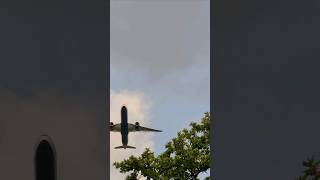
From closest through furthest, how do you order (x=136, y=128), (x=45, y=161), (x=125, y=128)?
1. (x=45, y=161)
2. (x=125, y=128)
3. (x=136, y=128)

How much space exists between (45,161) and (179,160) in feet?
56.0

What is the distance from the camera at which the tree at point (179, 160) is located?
103 ft

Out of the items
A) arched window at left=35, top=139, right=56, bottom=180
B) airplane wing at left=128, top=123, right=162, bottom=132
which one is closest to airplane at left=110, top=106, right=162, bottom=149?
airplane wing at left=128, top=123, right=162, bottom=132

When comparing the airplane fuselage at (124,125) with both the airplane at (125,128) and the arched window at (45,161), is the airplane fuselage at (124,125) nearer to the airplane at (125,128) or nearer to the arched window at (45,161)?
the airplane at (125,128)

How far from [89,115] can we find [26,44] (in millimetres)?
2156

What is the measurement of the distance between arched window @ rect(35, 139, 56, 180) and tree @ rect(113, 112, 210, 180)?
16248mm

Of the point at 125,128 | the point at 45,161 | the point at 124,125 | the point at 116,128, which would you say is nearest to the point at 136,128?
the point at 116,128

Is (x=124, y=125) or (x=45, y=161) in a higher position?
(x=124, y=125)

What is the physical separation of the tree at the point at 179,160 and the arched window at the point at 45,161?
1625 centimetres

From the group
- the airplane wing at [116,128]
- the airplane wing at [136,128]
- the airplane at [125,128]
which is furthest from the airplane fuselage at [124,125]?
the airplane wing at [136,128]

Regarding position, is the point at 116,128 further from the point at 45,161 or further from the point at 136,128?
the point at 45,161

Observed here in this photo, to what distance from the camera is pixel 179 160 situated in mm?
31672
